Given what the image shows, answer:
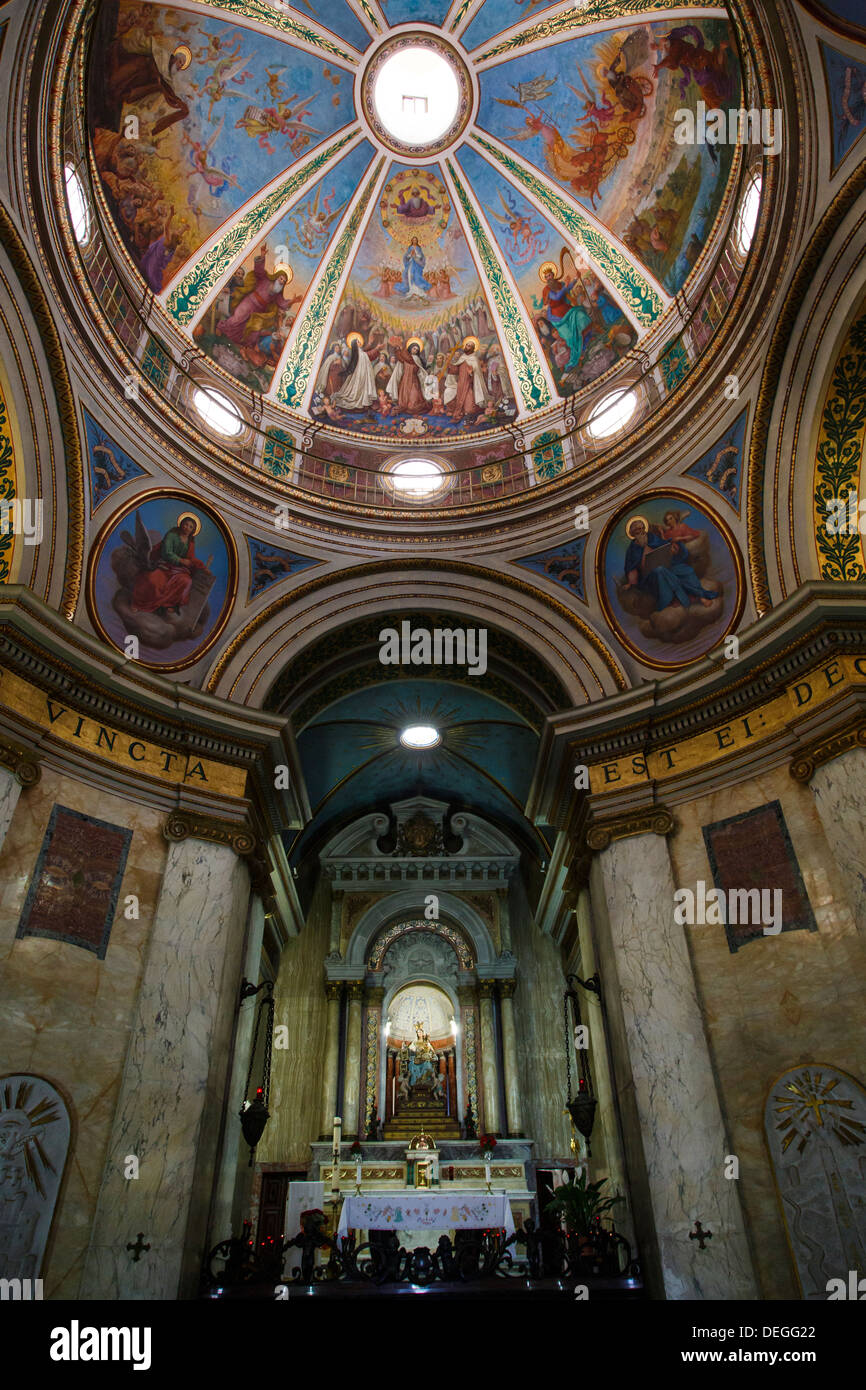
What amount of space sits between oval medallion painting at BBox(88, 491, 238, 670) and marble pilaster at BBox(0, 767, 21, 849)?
2.91 meters

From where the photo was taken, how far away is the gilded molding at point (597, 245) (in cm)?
1503

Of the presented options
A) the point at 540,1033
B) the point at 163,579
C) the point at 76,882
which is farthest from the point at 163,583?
the point at 540,1033

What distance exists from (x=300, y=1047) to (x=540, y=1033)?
510 cm

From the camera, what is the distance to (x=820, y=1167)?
826cm

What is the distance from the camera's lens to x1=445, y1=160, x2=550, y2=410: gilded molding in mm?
16578

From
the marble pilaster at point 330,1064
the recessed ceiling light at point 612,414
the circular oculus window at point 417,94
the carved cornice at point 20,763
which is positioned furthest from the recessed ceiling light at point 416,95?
the marble pilaster at point 330,1064

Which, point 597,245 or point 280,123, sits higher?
point 280,123

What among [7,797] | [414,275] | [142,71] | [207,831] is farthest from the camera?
[414,275]

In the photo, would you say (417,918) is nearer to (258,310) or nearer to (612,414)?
(612,414)

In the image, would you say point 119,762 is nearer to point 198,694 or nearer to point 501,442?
point 198,694

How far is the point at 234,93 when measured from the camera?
14727 mm

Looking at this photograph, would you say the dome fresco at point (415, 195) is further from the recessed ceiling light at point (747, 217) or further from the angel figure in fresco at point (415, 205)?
the recessed ceiling light at point (747, 217)
